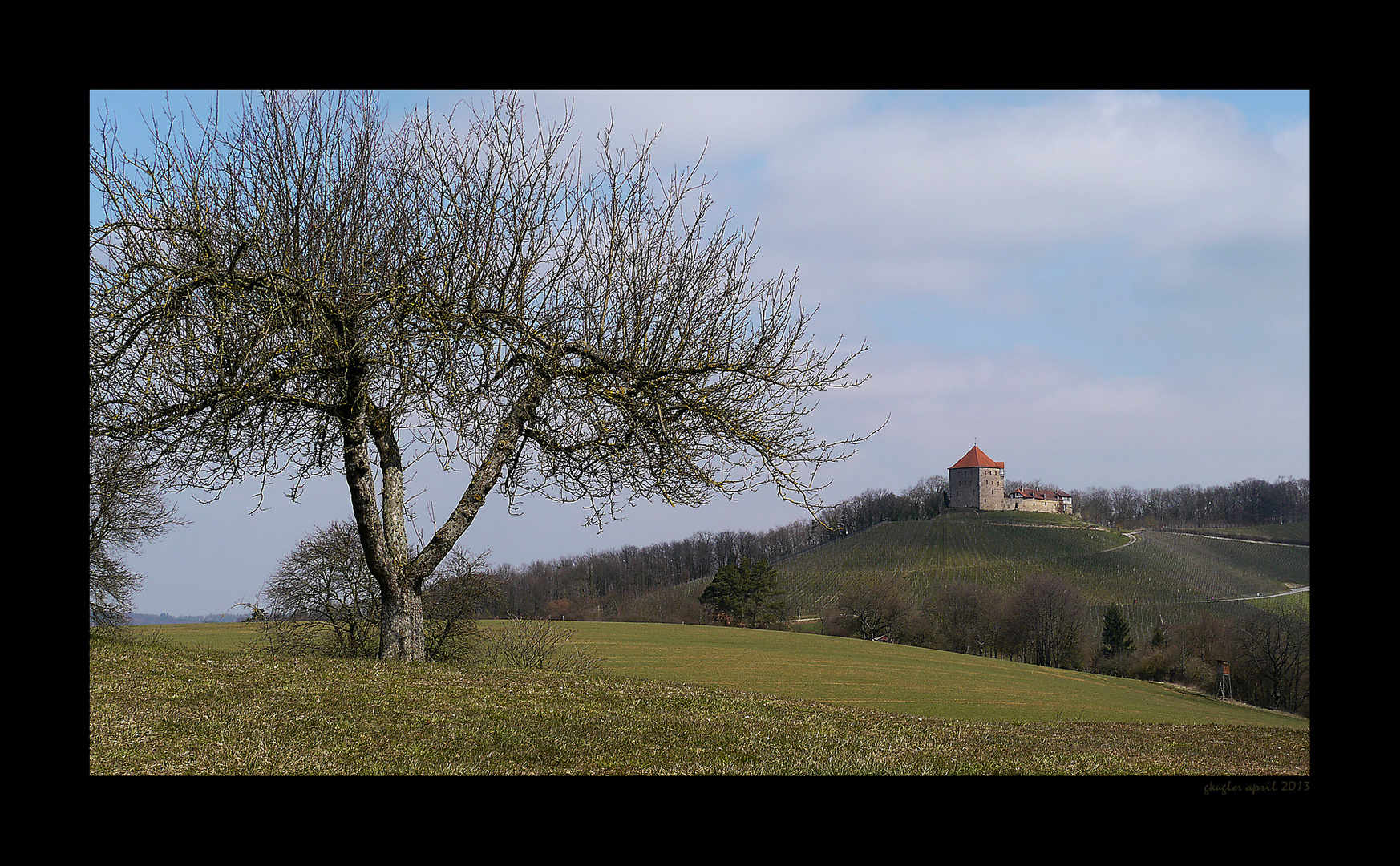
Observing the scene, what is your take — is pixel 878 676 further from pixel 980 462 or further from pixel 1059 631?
pixel 980 462

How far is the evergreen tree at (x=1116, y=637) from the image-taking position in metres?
64.2

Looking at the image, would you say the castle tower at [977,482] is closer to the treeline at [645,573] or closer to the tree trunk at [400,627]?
the treeline at [645,573]

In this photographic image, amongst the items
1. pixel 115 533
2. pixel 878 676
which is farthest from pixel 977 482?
pixel 115 533

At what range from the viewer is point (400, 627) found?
50.1 ft

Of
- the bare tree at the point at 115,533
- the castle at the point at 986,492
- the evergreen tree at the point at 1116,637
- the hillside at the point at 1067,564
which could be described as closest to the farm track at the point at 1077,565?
the hillside at the point at 1067,564

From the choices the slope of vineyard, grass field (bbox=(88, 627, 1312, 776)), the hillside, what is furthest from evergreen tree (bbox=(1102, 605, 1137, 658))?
grass field (bbox=(88, 627, 1312, 776))

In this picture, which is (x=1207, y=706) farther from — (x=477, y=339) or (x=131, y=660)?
(x=131, y=660)

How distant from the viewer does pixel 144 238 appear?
44.2ft

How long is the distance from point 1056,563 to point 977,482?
37264 mm

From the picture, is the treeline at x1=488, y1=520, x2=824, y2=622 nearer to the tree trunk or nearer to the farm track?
the farm track

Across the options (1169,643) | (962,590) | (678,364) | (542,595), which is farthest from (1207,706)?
(678,364)

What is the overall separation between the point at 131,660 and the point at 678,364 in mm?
9841

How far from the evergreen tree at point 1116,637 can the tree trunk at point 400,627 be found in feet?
206
